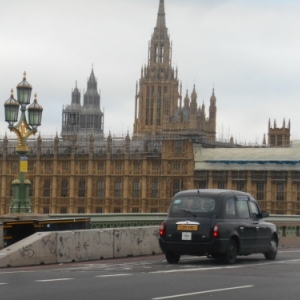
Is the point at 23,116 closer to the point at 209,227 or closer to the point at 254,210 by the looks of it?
the point at 254,210

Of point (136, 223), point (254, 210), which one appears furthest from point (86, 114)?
point (254, 210)

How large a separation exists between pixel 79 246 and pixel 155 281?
5.53m

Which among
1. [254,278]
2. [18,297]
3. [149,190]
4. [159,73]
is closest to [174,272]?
[254,278]

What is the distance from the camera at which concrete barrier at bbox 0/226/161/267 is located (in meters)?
17.8

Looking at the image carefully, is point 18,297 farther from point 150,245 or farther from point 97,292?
point 150,245

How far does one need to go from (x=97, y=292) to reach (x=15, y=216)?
14.2m

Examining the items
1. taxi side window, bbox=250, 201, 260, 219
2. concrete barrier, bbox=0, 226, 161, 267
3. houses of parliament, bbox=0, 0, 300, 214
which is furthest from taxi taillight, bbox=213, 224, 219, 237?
houses of parliament, bbox=0, 0, 300, 214

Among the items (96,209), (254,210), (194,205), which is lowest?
(96,209)

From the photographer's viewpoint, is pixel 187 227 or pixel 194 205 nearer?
pixel 187 227

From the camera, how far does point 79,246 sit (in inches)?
754

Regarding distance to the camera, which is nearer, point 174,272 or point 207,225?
point 174,272

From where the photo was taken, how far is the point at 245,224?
18.2 metres

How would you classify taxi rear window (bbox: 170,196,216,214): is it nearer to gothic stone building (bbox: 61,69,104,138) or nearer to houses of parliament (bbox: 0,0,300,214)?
houses of parliament (bbox: 0,0,300,214)

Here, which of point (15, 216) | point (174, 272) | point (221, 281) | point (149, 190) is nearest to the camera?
point (221, 281)
